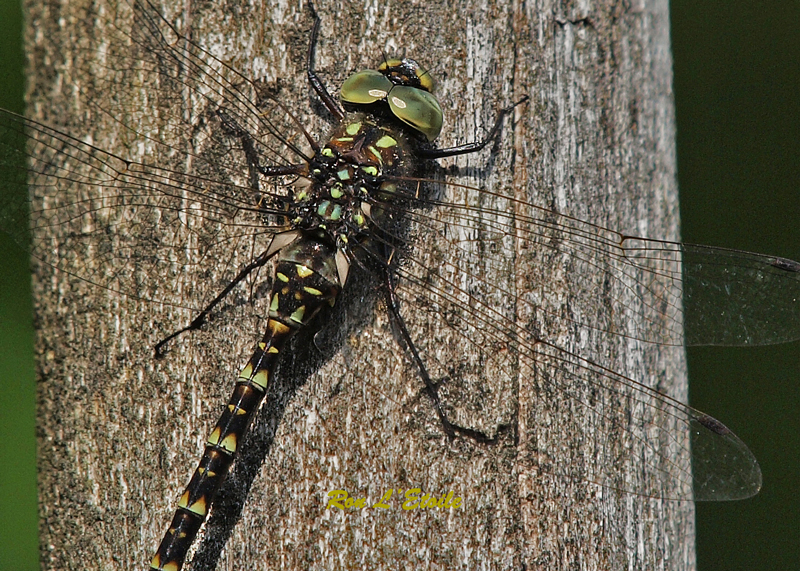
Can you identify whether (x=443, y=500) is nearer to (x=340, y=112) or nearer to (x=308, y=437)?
(x=308, y=437)

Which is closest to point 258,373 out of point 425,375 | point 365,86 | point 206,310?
point 206,310

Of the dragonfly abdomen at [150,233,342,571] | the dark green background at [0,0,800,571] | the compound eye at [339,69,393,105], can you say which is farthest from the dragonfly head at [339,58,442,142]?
the dark green background at [0,0,800,571]

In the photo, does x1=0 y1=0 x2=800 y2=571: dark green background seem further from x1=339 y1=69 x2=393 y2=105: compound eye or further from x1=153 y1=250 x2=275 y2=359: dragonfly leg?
x1=153 y1=250 x2=275 y2=359: dragonfly leg

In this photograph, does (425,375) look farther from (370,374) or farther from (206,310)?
(206,310)

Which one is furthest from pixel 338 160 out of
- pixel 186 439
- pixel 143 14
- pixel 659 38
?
pixel 659 38

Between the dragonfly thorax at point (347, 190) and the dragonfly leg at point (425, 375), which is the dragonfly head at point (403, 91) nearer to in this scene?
the dragonfly thorax at point (347, 190)

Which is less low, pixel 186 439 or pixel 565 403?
pixel 565 403

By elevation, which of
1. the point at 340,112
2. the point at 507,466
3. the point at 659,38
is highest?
the point at 659,38
